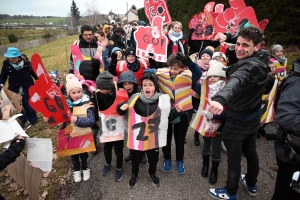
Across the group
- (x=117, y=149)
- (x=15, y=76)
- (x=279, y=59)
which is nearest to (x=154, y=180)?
(x=117, y=149)

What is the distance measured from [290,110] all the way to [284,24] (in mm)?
7148

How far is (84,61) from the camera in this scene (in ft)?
13.3

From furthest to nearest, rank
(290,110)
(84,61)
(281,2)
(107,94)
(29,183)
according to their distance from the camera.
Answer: (281,2), (84,61), (107,94), (29,183), (290,110)

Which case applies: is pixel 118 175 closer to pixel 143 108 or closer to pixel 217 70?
pixel 143 108

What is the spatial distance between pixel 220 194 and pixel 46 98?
8.98 ft

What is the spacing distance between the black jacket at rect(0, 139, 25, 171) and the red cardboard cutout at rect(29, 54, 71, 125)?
0.57 metres

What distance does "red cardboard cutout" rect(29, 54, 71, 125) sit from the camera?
244cm

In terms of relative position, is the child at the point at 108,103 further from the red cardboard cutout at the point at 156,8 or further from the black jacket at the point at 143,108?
the red cardboard cutout at the point at 156,8

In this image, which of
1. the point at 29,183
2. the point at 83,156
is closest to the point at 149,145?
the point at 83,156

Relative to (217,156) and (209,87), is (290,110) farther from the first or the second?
(217,156)

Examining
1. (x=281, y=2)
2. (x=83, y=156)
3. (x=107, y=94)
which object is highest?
(x=281, y=2)

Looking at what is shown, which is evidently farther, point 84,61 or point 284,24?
point 284,24

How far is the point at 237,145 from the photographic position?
2.38m

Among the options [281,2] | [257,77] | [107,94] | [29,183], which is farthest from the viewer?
[281,2]
